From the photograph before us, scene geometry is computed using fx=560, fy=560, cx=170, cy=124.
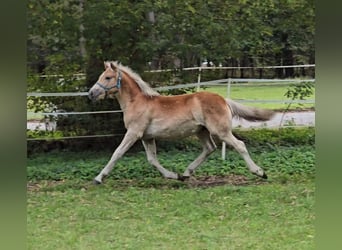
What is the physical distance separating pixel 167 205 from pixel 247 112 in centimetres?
136

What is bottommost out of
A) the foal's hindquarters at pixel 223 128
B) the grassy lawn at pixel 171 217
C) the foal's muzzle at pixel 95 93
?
the grassy lawn at pixel 171 217

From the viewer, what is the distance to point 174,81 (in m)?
6.20

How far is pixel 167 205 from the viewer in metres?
3.76

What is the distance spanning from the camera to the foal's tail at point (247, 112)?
15.5 feet

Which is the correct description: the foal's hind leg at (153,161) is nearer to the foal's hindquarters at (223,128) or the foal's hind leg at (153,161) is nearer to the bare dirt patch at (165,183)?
the bare dirt patch at (165,183)

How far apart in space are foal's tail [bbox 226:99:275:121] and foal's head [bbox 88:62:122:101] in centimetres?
94

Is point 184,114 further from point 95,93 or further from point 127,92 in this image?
point 95,93

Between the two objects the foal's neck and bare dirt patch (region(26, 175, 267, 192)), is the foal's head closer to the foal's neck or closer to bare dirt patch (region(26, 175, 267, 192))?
the foal's neck

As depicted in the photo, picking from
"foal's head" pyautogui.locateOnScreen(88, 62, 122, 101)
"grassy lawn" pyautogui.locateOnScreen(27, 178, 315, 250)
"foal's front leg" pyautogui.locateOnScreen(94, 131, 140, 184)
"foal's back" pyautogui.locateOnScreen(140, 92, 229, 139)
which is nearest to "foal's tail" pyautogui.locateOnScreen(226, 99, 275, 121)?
"foal's back" pyautogui.locateOnScreen(140, 92, 229, 139)

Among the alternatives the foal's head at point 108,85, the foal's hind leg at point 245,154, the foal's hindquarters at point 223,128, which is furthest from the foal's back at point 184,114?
the foal's head at point 108,85

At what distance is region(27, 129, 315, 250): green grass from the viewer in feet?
9.51

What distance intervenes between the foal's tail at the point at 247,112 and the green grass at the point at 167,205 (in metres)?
0.52

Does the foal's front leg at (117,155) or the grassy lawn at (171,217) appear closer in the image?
the grassy lawn at (171,217)
